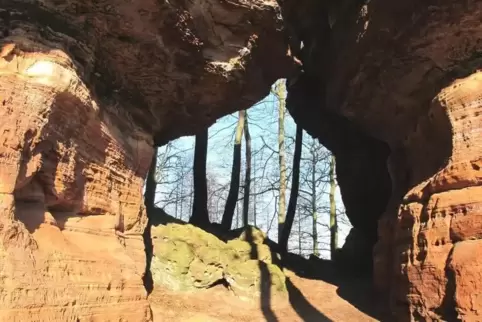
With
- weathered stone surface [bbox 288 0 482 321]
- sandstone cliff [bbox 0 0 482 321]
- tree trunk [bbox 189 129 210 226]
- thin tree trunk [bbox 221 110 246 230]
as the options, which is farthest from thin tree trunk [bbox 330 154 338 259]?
sandstone cliff [bbox 0 0 482 321]

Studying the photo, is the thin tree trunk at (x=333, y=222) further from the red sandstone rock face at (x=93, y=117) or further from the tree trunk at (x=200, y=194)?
the red sandstone rock face at (x=93, y=117)

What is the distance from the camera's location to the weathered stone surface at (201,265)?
1030 cm

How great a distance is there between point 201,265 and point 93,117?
17.0ft

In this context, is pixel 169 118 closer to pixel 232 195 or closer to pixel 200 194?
pixel 200 194

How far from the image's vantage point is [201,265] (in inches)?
421

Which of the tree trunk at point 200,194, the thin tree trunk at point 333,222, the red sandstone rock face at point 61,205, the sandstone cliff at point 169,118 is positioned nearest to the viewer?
the red sandstone rock face at point 61,205

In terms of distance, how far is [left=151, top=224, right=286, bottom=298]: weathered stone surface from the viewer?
1030 cm

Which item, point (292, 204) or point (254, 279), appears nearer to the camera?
point (254, 279)

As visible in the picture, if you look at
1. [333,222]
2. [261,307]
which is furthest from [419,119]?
[333,222]

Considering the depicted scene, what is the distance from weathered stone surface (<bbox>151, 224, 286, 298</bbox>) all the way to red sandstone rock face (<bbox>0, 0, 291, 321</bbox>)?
89.0 inches

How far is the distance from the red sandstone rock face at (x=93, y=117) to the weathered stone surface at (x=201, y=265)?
2261 millimetres

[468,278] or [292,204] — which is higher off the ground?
[292,204]

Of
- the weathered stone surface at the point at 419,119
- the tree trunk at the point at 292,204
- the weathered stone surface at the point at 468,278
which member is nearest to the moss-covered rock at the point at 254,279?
the weathered stone surface at the point at 419,119

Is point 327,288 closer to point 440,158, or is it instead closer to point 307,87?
point 440,158
